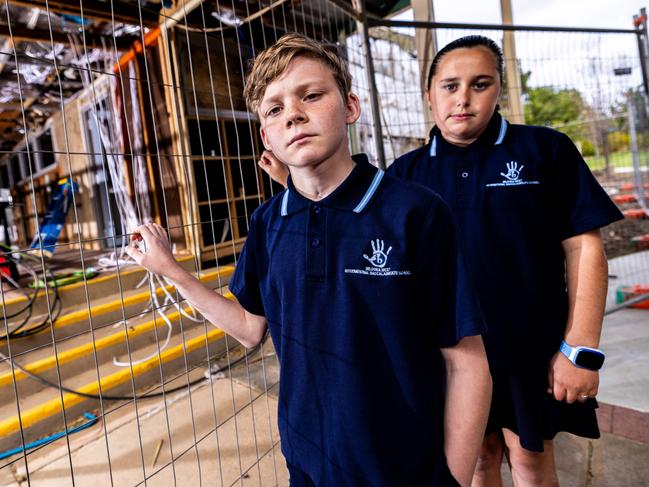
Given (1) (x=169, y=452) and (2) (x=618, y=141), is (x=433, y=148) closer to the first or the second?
(1) (x=169, y=452)

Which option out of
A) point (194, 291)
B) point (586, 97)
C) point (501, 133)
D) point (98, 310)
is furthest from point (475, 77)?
point (98, 310)

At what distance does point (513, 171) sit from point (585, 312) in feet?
1.34

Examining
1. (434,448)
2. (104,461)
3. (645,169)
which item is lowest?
(104,461)

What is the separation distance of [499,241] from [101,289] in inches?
147

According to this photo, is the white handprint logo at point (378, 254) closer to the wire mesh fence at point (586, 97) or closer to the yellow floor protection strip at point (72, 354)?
the wire mesh fence at point (586, 97)

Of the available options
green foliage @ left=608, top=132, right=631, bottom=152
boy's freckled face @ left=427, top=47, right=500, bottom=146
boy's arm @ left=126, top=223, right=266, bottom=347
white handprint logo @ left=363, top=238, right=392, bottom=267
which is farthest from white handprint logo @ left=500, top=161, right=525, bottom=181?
green foliage @ left=608, top=132, right=631, bottom=152

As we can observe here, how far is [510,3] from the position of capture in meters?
4.93

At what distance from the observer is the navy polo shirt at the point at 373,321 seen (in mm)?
751

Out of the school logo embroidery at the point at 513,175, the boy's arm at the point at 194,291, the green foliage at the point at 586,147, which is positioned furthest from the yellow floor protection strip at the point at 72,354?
the green foliage at the point at 586,147

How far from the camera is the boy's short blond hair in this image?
79cm

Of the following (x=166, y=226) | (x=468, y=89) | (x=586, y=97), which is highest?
(x=586, y=97)

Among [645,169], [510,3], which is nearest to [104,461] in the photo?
[645,169]

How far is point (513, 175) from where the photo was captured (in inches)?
42.3

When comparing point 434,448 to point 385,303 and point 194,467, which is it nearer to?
point 385,303
